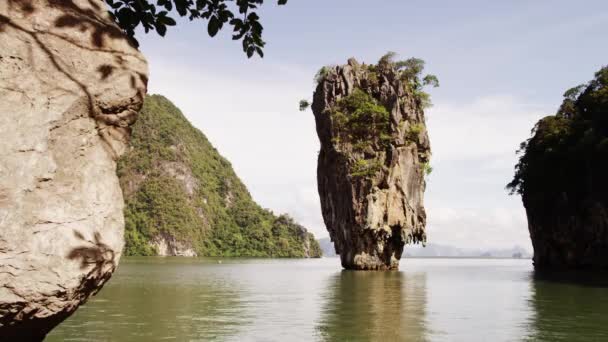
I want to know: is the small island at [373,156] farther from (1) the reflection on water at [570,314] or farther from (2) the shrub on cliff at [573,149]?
(1) the reflection on water at [570,314]

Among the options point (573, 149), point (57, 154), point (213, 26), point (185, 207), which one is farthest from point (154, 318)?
point (185, 207)

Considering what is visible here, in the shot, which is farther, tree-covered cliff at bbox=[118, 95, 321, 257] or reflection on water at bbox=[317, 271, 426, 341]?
tree-covered cliff at bbox=[118, 95, 321, 257]

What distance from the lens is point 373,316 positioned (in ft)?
52.5

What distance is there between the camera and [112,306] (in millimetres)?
18062

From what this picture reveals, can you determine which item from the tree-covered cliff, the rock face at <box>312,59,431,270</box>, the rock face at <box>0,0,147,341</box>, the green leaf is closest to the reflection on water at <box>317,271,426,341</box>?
the rock face at <box>0,0,147,341</box>

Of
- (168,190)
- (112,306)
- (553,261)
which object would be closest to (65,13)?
(112,306)

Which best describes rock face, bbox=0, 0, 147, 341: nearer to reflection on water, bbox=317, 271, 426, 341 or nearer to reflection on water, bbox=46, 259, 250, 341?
reflection on water, bbox=46, 259, 250, 341

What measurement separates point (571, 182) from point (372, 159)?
58.9 feet

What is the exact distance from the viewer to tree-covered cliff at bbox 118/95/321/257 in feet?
453

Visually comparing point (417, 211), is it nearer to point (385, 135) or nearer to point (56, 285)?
point (385, 135)

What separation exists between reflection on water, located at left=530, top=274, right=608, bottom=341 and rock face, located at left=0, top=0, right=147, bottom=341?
34.8 feet

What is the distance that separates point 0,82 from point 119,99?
0.97 meters

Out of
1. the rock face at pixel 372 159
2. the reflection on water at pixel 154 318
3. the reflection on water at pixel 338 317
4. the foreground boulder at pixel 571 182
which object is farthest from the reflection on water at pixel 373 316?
the foreground boulder at pixel 571 182

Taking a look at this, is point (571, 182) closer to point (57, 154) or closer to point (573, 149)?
point (573, 149)
